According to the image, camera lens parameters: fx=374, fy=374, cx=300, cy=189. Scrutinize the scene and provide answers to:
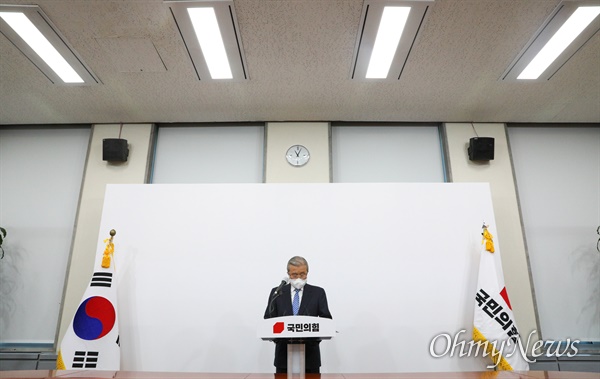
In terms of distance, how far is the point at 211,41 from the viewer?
3.12m

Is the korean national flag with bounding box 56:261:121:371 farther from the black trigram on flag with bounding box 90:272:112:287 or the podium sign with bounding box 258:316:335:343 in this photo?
the podium sign with bounding box 258:316:335:343

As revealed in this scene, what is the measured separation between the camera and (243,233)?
361 centimetres

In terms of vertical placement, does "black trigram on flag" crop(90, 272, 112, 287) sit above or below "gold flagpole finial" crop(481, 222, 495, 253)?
below

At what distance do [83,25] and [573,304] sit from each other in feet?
17.3

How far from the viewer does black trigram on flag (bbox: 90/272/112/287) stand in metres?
3.31

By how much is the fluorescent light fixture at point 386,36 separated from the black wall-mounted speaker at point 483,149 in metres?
1.31

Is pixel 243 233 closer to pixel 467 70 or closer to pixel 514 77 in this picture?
pixel 467 70

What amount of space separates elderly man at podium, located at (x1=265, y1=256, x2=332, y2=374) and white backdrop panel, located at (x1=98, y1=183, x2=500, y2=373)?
0.73 meters

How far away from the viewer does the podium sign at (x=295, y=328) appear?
1838 millimetres

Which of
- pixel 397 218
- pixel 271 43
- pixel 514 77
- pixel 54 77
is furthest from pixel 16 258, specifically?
pixel 514 77

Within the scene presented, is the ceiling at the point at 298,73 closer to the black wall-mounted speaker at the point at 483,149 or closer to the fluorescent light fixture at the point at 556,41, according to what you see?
the fluorescent light fixture at the point at 556,41

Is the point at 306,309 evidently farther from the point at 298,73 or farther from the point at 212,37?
the point at 212,37

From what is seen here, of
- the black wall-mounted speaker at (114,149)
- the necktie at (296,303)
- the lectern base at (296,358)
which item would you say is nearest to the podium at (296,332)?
the lectern base at (296,358)

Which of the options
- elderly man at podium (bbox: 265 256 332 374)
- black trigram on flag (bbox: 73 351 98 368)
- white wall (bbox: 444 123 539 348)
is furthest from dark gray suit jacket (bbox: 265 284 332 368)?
white wall (bbox: 444 123 539 348)
